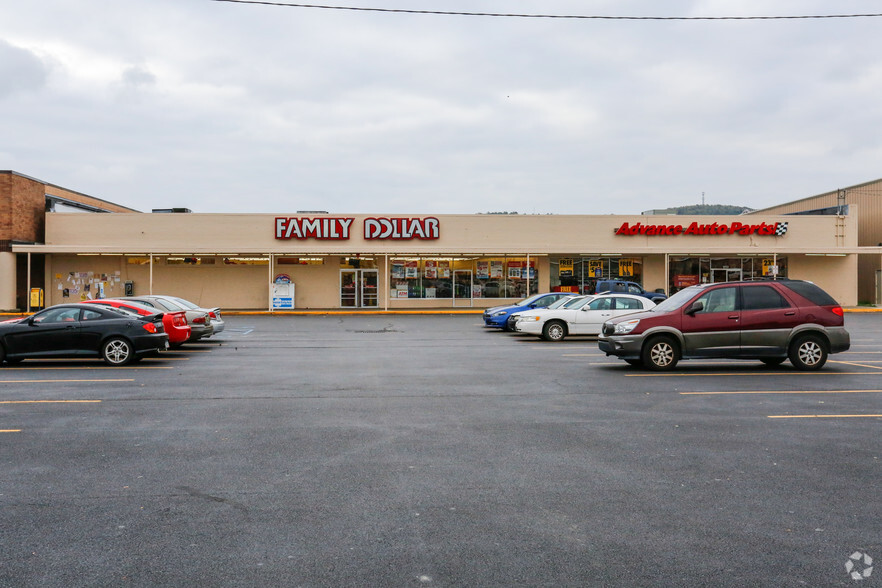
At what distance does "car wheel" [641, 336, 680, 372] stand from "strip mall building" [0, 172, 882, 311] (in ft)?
71.1

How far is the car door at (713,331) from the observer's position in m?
13.3

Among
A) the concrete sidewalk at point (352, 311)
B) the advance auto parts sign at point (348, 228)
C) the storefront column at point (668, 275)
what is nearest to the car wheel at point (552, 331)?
the concrete sidewalk at point (352, 311)

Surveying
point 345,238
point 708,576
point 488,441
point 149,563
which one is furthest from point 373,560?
point 345,238

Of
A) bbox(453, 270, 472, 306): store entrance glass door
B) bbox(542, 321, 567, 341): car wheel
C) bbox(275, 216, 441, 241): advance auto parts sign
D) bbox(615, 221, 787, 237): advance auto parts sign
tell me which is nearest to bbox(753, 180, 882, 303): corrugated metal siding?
bbox(615, 221, 787, 237): advance auto parts sign

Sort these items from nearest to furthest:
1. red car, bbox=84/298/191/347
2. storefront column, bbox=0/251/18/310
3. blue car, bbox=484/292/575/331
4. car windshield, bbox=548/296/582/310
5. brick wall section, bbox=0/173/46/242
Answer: red car, bbox=84/298/191/347, car windshield, bbox=548/296/582/310, blue car, bbox=484/292/575/331, brick wall section, bbox=0/173/46/242, storefront column, bbox=0/251/18/310

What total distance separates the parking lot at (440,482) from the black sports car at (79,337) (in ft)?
7.85

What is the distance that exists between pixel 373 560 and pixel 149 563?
140 centimetres

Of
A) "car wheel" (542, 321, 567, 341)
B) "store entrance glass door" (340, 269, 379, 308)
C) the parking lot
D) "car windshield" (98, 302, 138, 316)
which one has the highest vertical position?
"store entrance glass door" (340, 269, 379, 308)

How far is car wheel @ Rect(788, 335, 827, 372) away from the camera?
13.4 meters

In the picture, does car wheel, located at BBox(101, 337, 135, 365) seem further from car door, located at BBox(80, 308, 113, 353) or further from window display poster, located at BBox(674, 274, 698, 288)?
window display poster, located at BBox(674, 274, 698, 288)

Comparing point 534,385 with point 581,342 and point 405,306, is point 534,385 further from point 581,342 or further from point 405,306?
point 405,306

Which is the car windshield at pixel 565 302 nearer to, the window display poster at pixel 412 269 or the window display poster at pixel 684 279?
the window display poster at pixel 412 269

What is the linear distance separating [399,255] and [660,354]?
24868 millimetres

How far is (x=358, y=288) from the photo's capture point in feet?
124
